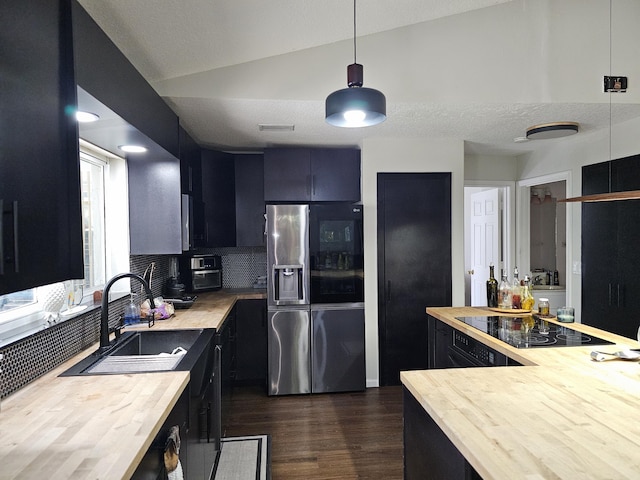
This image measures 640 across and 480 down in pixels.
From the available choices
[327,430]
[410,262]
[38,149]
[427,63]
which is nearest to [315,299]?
[410,262]

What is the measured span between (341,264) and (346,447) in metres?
1.53

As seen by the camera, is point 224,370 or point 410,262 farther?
point 410,262

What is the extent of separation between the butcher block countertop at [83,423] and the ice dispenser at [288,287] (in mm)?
1949

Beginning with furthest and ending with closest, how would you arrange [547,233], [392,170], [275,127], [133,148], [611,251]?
1. [547,233]
2. [392,170]
3. [611,251]
4. [275,127]
5. [133,148]

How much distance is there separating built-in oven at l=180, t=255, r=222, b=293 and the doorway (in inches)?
111

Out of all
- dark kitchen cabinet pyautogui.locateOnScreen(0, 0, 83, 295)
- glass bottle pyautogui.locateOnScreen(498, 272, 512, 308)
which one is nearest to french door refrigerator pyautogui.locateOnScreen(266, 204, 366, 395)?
glass bottle pyautogui.locateOnScreen(498, 272, 512, 308)

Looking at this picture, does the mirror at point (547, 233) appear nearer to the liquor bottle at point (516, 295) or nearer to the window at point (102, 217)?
the liquor bottle at point (516, 295)

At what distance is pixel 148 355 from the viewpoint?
6.99 ft

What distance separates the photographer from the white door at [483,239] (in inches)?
196

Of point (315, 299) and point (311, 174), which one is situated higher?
point (311, 174)

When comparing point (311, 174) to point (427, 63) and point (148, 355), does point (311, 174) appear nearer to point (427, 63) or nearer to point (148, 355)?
point (427, 63)

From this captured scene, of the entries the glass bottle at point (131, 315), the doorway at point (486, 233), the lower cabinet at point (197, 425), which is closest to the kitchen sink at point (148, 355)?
the lower cabinet at point (197, 425)

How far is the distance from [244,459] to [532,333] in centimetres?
190

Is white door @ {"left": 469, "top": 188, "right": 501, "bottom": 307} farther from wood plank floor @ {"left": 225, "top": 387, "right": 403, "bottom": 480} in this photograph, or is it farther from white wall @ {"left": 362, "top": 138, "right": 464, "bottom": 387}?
Result: wood plank floor @ {"left": 225, "top": 387, "right": 403, "bottom": 480}
